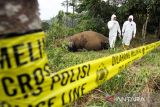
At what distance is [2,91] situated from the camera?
105 inches

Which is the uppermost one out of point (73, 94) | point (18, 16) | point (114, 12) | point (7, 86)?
point (18, 16)

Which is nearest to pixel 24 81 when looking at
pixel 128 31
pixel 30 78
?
pixel 30 78

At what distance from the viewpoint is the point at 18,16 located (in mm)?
2744

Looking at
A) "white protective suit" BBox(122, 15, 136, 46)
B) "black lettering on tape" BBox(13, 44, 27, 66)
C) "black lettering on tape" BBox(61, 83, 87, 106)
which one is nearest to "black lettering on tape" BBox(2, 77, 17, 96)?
"black lettering on tape" BBox(13, 44, 27, 66)

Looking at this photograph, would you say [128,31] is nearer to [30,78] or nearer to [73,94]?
[73,94]

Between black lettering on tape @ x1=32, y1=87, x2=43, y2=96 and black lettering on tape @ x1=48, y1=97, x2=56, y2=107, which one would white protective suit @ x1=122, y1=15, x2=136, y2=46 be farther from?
black lettering on tape @ x1=32, y1=87, x2=43, y2=96

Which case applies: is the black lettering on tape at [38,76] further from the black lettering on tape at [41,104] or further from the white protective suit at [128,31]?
the white protective suit at [128,31]

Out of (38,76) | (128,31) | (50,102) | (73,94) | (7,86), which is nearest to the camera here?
(7,86)

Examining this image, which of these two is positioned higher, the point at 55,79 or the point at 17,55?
the point at 17,55

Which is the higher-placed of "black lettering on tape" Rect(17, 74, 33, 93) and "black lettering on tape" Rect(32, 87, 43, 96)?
"black lettering on tape" Rect(17, 74, 33, 93)

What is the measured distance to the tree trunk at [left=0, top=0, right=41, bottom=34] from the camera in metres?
2.68

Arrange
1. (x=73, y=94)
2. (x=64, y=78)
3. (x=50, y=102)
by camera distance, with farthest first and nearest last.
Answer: (x=73, y=94) → (x=64, y=78) → (x=50, y=102)

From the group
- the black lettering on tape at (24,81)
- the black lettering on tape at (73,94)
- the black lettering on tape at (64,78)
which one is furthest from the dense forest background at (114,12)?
the black lettering on tape at (24,81)

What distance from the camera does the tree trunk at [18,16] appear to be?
268 cm
